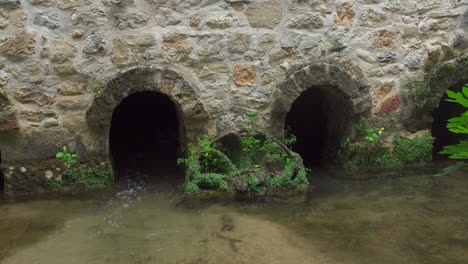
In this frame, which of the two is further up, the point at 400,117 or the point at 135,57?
the point at 135,57

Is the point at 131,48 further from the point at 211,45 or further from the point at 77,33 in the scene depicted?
the point at 211,45

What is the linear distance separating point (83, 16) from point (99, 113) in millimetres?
891

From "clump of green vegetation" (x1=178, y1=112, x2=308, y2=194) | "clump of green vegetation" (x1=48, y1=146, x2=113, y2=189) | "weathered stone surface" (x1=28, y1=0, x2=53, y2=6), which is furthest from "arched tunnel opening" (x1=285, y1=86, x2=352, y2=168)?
"weathered stone surface" (x1=28, y1=0, x2=53, y2=6)

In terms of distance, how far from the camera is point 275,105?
4062 millimetres

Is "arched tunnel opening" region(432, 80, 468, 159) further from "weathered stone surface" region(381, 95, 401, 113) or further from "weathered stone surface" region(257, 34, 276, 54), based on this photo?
"weathered stone surface" region(257, 34, 276, 54)

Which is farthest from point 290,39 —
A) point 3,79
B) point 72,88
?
point 3,79

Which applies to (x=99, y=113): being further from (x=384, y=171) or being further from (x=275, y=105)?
(x=384, y=171)

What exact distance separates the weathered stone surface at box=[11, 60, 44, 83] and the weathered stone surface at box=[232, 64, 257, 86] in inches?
71.3

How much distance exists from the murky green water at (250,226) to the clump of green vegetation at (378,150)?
42 centimetres

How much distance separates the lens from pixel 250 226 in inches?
117

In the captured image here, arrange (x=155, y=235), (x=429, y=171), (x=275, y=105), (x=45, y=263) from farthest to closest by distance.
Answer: (x=429, y=171) < (x=275, y=105) < (x=155, y=235) < (x=45, y=263)

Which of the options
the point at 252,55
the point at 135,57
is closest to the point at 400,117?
the point at 252,55

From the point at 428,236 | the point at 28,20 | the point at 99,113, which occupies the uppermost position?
the point at 28,20

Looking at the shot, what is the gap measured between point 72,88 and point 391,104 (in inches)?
130
